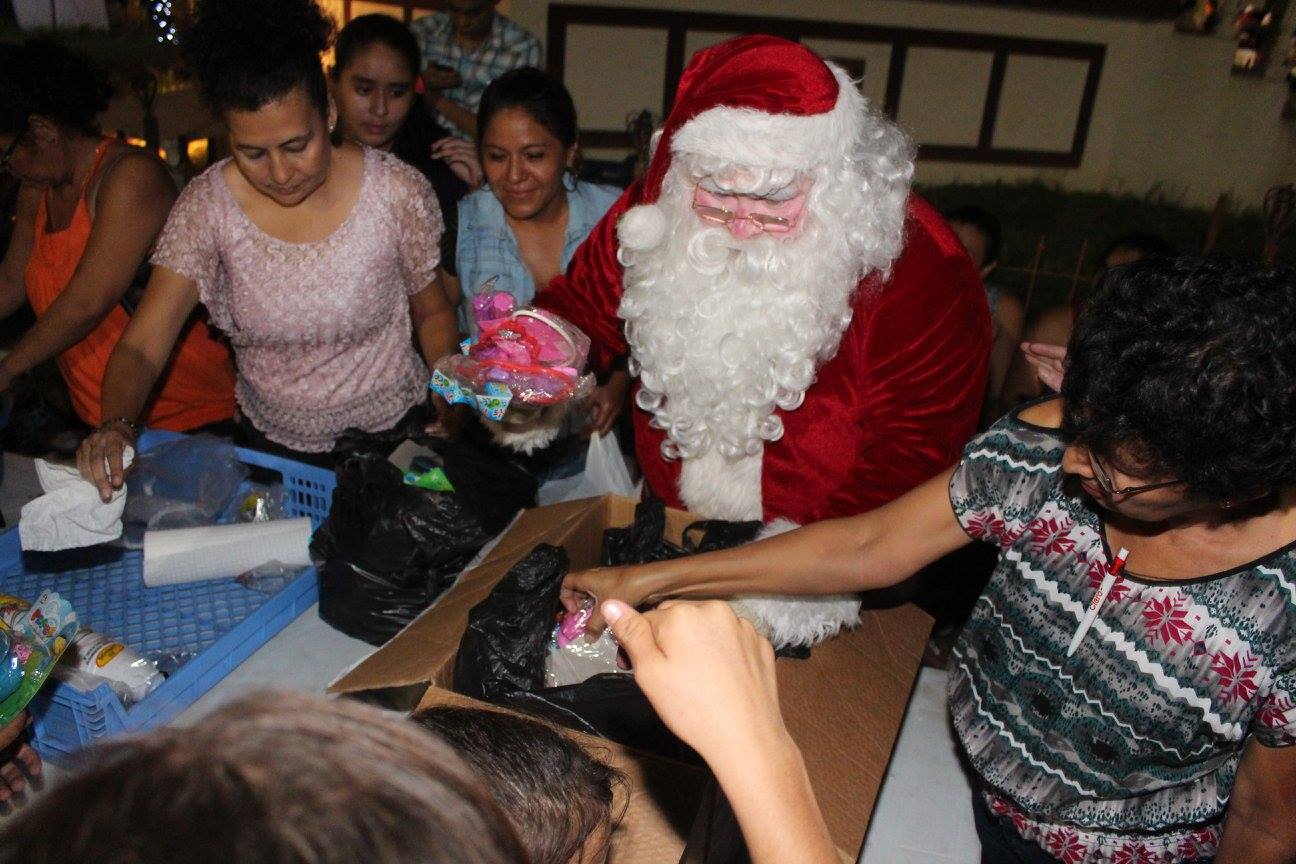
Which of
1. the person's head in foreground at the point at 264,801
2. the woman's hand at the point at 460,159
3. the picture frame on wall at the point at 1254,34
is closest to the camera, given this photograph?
the person's head in foreground at the point at 264,801

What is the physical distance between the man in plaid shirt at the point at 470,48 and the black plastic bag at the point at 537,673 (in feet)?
10.0

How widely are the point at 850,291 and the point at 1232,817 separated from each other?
1198mm

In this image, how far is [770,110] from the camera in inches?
74.7

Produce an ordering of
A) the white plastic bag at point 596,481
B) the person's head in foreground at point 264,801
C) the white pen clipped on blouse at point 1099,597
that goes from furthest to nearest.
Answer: the white plastic bag at point 596,481
the white pen clipped on blouse at point 1099,597
the person's head in foreground at point 264,801

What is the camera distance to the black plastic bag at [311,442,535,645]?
190 cm

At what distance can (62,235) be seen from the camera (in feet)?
8.11

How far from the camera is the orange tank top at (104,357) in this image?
8.11 feet

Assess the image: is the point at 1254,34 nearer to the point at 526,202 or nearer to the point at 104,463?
the point at 526,202

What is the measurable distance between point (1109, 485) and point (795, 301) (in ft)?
3.17

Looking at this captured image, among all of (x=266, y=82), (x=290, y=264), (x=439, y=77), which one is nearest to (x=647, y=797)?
(x=290, y=264)

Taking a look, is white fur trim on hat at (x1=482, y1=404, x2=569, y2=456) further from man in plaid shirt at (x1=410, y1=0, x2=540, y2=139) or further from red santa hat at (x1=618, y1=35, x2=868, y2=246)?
man in plaid shirt at (x1=410, y1=0, x2=540, y2=139)

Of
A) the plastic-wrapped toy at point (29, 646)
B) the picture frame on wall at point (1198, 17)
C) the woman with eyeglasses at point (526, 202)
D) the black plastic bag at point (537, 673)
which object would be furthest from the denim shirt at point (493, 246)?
the picture frame on wall at point (1198, 17)

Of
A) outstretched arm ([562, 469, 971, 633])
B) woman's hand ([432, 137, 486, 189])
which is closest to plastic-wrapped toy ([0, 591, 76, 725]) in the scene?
outstretched arm ([562, 469, 971, 633])

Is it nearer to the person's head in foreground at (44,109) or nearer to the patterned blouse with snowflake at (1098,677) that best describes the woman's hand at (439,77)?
the person's head in foreground at (44,109)
